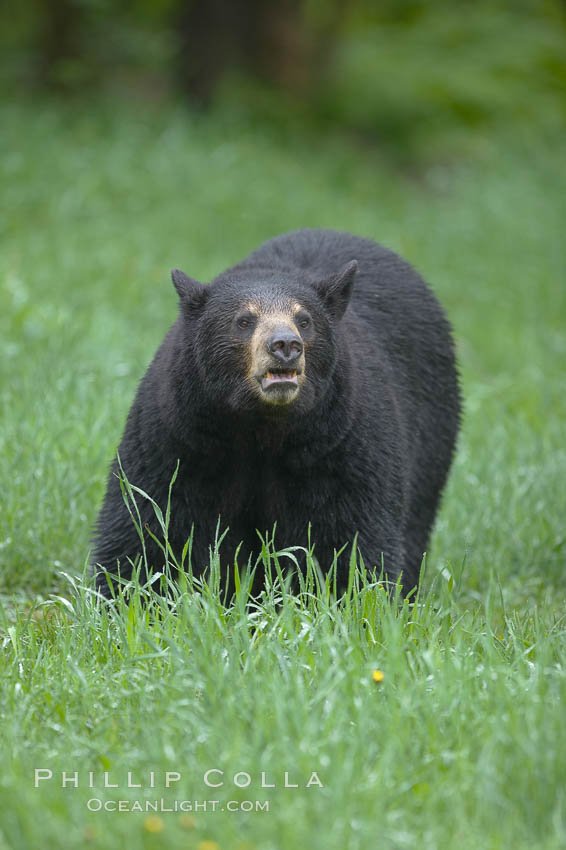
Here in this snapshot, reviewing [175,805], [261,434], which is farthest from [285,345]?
[175,805]

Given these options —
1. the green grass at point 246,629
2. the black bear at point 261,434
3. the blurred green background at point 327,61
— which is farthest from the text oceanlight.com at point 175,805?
the blurred green background at point 327,61

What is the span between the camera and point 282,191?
1389 centimetres

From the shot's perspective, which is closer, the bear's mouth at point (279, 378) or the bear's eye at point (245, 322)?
the bear's mouth at point (279, 378)

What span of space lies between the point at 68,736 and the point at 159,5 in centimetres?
1709

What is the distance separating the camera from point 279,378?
3.75 meters

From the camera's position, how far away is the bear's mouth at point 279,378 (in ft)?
12.2

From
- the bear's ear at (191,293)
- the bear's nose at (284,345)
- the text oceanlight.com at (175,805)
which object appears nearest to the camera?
the text oceanlight.com at (175,805)

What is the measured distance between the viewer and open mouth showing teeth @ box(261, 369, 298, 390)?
12.2 feet

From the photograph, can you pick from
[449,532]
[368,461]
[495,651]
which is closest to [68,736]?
[495,651]

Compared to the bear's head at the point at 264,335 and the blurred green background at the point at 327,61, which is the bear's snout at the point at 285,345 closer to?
the bear's head at the point at 264,335

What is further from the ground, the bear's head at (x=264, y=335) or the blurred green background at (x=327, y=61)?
the blurred green background at (x=327, y=61)

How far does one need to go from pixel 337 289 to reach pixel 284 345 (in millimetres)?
563

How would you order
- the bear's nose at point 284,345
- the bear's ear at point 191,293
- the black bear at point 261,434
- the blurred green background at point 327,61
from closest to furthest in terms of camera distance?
the bear's nose at point 284,345
the black bear at point 261,434
the bear's ear at point 191,293
the blurred green background at point 327,61

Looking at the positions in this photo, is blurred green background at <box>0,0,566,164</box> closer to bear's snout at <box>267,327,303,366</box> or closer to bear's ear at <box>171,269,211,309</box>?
bear's ear at <box>171,269,211,309</box>
